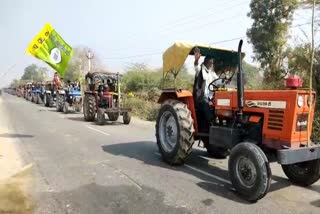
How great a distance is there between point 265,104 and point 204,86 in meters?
1.75

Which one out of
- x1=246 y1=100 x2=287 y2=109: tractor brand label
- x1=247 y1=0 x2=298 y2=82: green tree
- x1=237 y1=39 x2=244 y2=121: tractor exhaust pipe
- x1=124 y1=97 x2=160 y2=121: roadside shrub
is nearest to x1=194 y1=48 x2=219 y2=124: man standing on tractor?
x1=237 y1=39 x2=244 y2=121: tractor exhaust pipe

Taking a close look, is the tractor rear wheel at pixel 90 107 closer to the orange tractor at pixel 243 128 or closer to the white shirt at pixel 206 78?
the orange tractor at pixel 243 128

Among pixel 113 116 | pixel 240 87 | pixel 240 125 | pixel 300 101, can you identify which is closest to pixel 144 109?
pixel 113 116

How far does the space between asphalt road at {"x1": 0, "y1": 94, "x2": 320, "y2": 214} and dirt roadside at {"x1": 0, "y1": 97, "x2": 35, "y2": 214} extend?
16 cm

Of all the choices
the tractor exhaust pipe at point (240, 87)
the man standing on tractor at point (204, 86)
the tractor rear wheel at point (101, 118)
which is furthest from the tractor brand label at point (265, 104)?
the tractor rear wheel at point (101, 118)

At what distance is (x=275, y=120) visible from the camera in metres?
5.58

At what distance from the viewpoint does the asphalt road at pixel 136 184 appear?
16.6ft

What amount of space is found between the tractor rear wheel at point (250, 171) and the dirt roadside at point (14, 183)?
9.38 ft

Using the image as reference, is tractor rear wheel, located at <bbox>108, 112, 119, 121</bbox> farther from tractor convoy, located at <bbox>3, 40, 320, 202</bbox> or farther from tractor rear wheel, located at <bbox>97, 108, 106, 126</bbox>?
tractor convoy, located at <bbox>3, 40, 320, 202</bbox>

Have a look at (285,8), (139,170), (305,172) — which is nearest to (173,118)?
(139,170)

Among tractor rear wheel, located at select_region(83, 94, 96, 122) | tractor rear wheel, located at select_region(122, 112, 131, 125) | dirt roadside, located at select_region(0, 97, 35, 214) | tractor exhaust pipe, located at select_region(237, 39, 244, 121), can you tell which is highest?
tractor exhaust pipe, located at select_region(237, 39, 244, 121)

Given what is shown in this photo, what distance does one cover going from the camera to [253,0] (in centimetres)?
2575

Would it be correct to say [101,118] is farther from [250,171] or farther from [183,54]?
[250,171]

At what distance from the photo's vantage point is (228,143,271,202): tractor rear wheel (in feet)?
16.9
